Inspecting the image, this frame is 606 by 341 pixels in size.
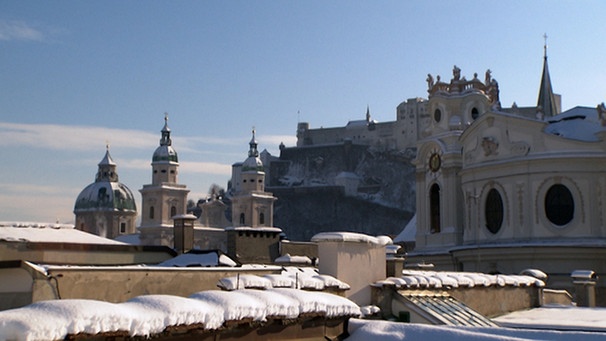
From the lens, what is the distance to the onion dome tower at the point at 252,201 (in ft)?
395

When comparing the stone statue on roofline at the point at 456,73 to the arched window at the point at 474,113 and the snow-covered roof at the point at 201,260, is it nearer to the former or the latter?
the arched window at the point at 474,113

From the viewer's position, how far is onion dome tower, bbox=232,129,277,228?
120438 mm

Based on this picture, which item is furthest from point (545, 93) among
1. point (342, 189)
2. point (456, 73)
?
point (342, 189)

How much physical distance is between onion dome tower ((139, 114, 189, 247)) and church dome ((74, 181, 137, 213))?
37.6 ft

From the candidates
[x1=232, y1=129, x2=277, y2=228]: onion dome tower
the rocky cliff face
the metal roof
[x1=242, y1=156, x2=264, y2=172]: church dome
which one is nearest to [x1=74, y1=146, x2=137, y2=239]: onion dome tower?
[x1=232, y1=129, x2=277, y2=228]: onion dome tower

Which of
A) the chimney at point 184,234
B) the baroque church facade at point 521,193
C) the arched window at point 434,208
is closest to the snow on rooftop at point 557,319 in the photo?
the chimney at point 184,234

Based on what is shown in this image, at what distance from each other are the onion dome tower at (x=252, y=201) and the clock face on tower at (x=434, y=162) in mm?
70616

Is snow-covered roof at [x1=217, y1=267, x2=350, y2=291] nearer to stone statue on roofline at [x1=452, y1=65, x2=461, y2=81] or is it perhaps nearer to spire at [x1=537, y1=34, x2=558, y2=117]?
stone statue on roofline at [x1=452, y1=65, x2=461, y2=81]

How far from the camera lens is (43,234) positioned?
25109 mm

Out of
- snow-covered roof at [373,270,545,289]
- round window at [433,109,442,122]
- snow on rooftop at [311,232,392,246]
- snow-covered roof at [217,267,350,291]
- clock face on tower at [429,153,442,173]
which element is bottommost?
snow-covered roof at [373,270,545,289]

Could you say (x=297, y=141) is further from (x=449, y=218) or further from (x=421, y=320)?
(x=421, y=320)

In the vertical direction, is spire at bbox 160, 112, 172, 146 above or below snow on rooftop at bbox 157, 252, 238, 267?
above

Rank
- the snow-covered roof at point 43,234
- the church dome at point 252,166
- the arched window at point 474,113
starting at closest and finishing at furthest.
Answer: the snow-covered roof at point 43,234 < the arched window at point 474,113 < the church dome at point 252,166

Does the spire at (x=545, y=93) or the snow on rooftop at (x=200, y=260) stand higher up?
the spire at (x=545, y=93)
